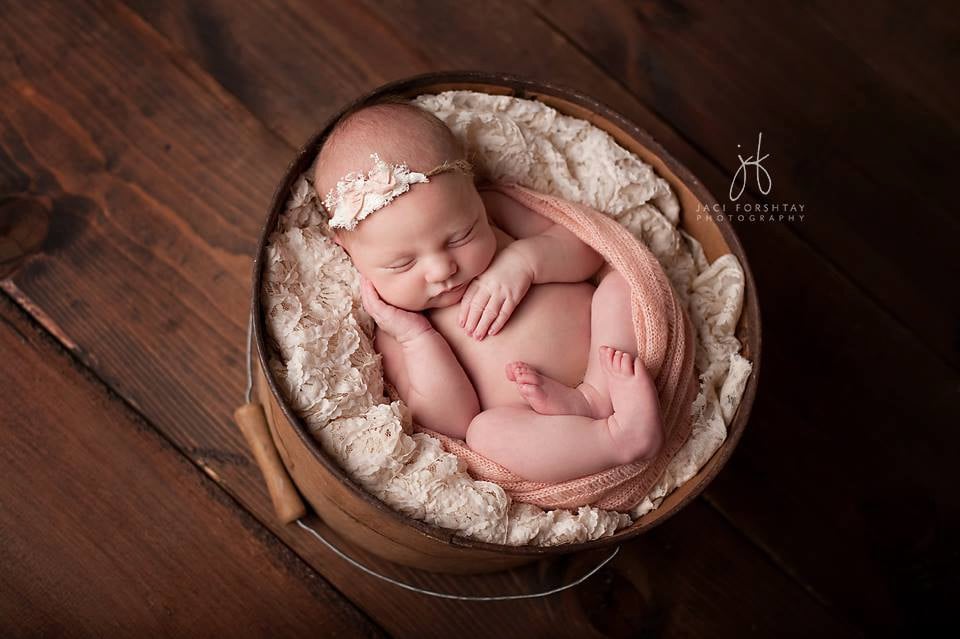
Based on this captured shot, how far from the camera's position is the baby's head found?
1.08 m

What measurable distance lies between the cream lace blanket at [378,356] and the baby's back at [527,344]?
5.4 inches

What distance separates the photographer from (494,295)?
47.4 inches

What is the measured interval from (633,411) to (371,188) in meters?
0.48

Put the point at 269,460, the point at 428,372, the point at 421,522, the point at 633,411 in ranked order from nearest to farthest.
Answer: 1. the point at 421,522
2. the point at 633,411
3. the point at 428,372
4. the point at 269,460

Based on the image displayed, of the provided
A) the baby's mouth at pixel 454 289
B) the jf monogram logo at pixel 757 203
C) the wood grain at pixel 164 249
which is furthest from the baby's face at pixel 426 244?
the jf monogram logo at pixel 757 203

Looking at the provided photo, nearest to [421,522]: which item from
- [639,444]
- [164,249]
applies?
Result: [639,444]

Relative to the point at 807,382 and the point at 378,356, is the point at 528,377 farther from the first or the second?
the point at 807,382

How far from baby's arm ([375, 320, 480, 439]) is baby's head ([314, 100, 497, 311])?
2.7 inches

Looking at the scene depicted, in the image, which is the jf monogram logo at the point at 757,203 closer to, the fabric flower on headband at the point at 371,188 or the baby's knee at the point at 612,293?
the baby's knee at the point at 612,293

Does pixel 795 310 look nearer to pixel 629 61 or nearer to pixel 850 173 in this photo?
pixel 850 173

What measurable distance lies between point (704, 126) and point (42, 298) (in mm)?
1340

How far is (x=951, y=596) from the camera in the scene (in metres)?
1.50

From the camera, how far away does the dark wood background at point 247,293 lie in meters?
1.36

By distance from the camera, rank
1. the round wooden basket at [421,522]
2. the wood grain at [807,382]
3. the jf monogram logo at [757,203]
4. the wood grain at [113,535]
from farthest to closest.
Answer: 1. the jf monogram logo at [757,203]
2. the wood grain at [807,382]
3. the wood grain at [113,535]
4. the round wooden basket at [421,522]
